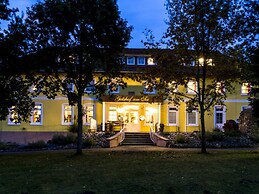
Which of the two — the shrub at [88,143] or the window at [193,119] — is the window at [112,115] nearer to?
the window at [193,119]

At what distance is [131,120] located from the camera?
116 feet

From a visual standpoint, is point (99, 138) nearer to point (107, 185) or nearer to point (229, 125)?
point (229, 125)

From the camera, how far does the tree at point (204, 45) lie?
56.4 feet

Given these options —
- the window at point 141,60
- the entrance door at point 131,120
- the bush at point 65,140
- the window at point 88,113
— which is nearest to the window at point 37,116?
the window at point 88,113

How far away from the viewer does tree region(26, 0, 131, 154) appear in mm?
16188

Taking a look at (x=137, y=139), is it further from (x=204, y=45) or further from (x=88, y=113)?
(x=204, y=45)

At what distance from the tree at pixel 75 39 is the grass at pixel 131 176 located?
4.61 metres

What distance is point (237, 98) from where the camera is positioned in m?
35.8

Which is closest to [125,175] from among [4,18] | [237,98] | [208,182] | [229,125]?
[208,182]

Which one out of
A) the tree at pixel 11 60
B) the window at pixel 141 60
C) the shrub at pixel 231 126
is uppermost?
the window at pixel 141 60

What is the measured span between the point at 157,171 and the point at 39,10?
31.5 ft

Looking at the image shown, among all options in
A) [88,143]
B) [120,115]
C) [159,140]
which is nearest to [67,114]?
[120,115]

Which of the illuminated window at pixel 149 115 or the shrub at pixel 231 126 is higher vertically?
the illuminated window at pixel 149 115

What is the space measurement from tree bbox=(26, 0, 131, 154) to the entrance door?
17827 mm
